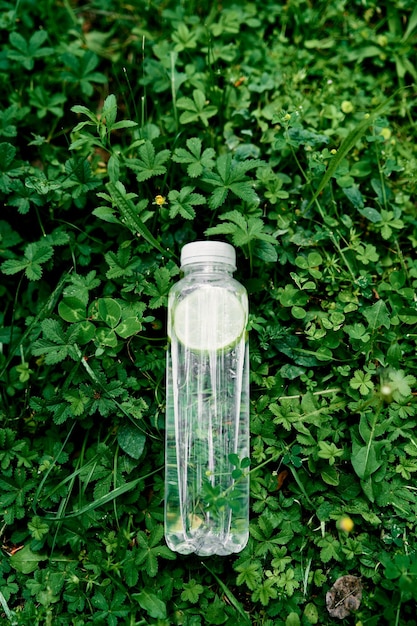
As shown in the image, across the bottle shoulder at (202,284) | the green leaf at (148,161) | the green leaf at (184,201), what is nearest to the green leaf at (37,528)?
the bottle shoulder at (202,284)

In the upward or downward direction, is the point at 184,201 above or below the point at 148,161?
below

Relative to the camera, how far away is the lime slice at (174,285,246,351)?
7.33 feet

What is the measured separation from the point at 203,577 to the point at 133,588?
277mm

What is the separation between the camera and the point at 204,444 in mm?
2246

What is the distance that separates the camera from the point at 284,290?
7.88 ft

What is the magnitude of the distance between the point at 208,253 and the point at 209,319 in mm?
268

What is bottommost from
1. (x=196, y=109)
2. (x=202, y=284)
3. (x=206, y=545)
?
(x=206, y=545)

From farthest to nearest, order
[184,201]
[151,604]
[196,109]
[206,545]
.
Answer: [196,109]
[184,201]
[206,545]
[151,604]

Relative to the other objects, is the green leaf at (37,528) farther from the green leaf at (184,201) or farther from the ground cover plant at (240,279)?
the green leaf at (184,201)

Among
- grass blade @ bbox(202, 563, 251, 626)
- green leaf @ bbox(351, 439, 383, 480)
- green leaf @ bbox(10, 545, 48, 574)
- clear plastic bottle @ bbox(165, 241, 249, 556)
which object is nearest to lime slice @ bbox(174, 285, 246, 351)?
clear plastic bottle @ bbox(165, 241, 249, 556)

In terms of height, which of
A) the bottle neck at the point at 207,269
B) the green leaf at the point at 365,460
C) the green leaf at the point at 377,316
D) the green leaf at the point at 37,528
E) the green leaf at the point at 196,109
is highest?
the green leaf at the point at 196,109

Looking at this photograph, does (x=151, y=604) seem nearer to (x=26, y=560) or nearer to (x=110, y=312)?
(x=26, y=560)

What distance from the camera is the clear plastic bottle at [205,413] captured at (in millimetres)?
2232

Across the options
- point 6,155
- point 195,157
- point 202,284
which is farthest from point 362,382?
point 6,155
